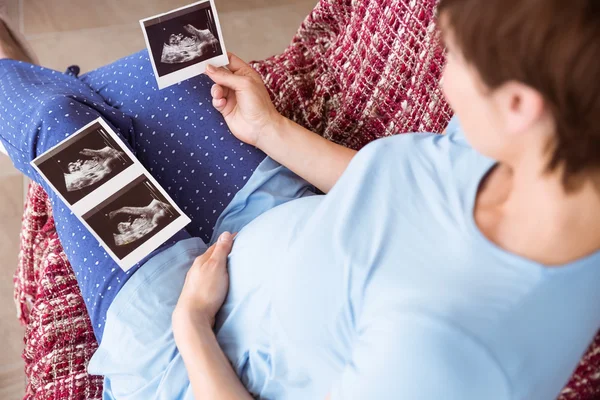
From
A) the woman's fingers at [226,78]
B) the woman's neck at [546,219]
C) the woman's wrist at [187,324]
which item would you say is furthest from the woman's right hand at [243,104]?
the woman's neck at [546,219]

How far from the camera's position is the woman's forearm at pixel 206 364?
759mm

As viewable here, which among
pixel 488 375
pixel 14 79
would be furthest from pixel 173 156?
pixel 488 375

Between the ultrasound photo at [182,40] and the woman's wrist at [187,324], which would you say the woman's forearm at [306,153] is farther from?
the woman's wrist at [187,324]

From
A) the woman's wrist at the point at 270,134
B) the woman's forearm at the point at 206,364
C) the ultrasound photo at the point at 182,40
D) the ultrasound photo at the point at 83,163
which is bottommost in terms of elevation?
the woman's forearm at the point at 206,364

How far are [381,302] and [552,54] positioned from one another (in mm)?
309

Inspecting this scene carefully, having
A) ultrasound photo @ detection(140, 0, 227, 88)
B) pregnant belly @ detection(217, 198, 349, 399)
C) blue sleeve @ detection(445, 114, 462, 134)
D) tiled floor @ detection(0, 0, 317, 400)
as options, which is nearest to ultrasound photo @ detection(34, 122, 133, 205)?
ultrasound photo @ detection(140, 0, 227, 88)

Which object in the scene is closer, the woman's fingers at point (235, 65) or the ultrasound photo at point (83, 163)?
the ultrasound photo at point (83, 163)

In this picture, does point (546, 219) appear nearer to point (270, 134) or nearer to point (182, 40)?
point (270, 134)

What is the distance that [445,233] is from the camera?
→ 2.03ft

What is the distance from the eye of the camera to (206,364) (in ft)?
2.56

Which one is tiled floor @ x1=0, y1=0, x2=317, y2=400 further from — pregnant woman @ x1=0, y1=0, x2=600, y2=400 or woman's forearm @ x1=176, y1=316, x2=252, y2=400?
woman's forearm @ x1=176, y1=316, x2=252, y2=400

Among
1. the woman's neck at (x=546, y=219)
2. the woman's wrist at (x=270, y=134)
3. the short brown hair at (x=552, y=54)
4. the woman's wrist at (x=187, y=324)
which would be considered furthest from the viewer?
the woman's wrist at (x=270, y=134)

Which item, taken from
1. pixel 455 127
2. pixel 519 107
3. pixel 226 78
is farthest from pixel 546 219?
pixel 226 78

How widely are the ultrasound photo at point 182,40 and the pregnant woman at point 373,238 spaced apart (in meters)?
0.04
